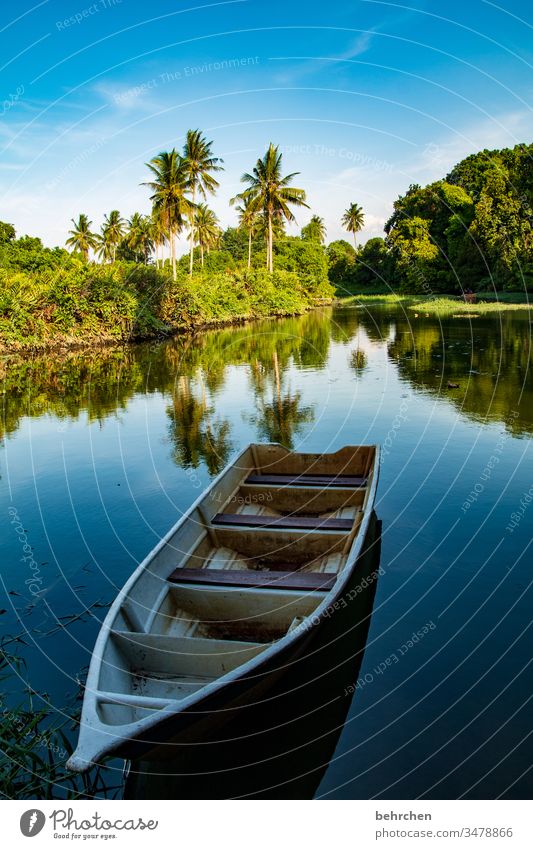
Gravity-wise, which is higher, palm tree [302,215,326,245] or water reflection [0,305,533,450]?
palm tree [302,215,326,245]

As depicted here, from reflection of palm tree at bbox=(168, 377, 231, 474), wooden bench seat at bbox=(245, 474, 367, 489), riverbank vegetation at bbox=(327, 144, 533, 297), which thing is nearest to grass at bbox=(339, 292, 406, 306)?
riverbank vegetation at bbox=(327, 144, 533, 297)

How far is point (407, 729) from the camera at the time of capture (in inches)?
200

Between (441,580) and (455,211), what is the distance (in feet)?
211

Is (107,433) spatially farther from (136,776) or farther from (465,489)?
(136,776)

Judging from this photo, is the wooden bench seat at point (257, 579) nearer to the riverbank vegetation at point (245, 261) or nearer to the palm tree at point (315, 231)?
the riverbank vegetation at point (245, 261)

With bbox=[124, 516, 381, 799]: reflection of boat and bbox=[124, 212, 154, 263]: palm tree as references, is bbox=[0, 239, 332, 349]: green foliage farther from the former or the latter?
bbox=[124, 516, 381, 799]: reflection of boat

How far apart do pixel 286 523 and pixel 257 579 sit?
1.61 meters

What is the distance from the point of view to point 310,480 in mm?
9266

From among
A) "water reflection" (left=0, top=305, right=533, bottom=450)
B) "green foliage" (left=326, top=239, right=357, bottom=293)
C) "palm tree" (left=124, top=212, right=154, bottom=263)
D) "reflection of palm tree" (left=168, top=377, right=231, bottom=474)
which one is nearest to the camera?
"reflection of palm tree" (left=168, top=377, right=231, bottom=474)

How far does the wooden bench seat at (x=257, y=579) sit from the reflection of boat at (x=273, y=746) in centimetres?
43

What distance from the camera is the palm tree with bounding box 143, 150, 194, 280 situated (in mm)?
43969

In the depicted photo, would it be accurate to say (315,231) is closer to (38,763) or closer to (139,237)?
(139,237)

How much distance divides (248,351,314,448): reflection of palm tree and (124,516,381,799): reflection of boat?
8187mm
